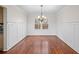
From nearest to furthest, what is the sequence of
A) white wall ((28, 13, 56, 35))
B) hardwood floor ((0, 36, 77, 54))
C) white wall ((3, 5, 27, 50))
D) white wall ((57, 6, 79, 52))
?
hardwood floor ((0, 36, 77, 54)) → white wall ((57, 6, 79, 52)) → white wall ((3, 5, 27, 50)) → white wall ((28, 13, 56, 35))

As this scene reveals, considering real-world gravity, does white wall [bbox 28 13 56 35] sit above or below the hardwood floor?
above

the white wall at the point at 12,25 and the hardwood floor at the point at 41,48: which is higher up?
the white wall at the point at 12,25

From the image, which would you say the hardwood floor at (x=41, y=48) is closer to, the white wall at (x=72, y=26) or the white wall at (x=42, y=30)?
the white wall at (x=72, y=26)

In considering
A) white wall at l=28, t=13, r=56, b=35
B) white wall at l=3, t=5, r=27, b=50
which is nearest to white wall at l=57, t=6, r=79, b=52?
white wall at l=3, t=5, r=27, b=50

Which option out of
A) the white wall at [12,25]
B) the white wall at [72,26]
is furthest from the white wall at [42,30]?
the white wall at [72,26]

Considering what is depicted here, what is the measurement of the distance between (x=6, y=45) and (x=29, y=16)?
5.13 meters

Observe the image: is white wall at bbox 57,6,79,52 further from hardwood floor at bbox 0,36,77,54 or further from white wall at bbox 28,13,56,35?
white wall at bbox 28,13,56,35

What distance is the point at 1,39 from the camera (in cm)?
370

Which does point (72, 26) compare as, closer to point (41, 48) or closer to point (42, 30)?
point (41, 48)
